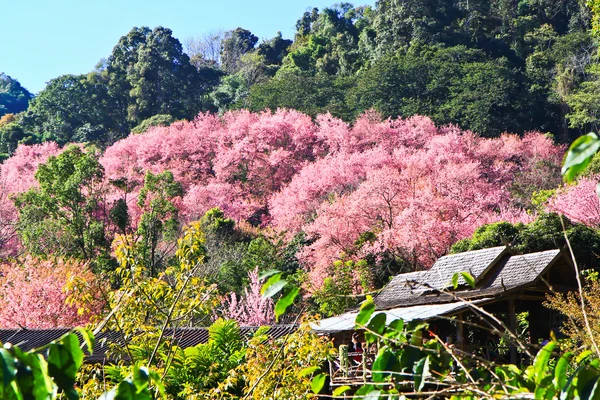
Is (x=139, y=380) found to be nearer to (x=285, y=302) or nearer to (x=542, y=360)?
(x=285, y=302)

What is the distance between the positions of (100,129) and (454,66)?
860 inches

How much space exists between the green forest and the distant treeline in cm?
14

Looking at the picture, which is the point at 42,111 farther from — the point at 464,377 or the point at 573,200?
the point at 464,377

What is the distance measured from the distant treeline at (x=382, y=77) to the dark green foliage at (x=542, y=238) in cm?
1879

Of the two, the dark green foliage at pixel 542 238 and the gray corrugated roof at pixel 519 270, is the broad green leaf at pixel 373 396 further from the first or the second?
the dark green foliage at pixel 542 238

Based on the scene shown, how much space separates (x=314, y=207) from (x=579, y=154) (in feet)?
103

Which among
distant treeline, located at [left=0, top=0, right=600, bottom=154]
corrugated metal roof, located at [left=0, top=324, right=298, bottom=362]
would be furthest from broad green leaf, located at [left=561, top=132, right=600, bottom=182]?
distant treeline, located at [left=0, top=0, right=600, bottom=154]

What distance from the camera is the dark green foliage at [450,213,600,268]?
724 inches

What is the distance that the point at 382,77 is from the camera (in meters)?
41.5

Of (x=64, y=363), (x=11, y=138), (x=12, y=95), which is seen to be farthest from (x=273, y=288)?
(x=12, y=95)

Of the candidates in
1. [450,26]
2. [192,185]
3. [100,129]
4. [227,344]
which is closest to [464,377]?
[227,344]

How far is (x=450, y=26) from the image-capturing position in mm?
46875

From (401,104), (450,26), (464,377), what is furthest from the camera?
(450,26)

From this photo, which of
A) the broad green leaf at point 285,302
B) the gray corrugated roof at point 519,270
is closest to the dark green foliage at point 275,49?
the gray corrugated roof at point 519,270
